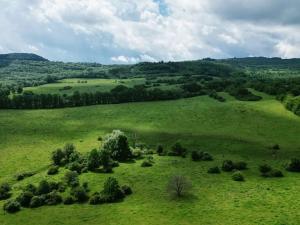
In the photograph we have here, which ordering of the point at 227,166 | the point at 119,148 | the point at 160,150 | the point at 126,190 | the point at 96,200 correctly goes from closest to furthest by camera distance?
1. the point at 96,200
2. the point at 126,190
3. the point at 227,166
4. the point at 119,148
5. the point at 160,150

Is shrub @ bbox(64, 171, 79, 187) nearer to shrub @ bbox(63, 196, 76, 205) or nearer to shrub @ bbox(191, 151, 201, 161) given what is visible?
shrub @ bbox(63, 196, 76, 205)

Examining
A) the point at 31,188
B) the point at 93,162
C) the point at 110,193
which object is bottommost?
the point at 31,188

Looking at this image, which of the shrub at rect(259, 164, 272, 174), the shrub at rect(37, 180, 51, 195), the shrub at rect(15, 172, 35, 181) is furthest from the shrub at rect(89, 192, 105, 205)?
the shrub at rect(259, 164, 272, 174)

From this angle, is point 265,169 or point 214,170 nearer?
point 265,169

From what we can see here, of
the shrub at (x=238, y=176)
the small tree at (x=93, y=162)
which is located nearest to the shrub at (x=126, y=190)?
the small tree at (x=93, y=162)

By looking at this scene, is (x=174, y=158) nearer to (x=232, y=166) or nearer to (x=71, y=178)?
(x=232, y=166)

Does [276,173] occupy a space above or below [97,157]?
below

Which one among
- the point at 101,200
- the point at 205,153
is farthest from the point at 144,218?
the point at 205,153

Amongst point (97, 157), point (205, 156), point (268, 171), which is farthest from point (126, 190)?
point (268, 171)

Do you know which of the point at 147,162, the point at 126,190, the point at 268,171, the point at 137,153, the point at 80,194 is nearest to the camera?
the point at 80,194
